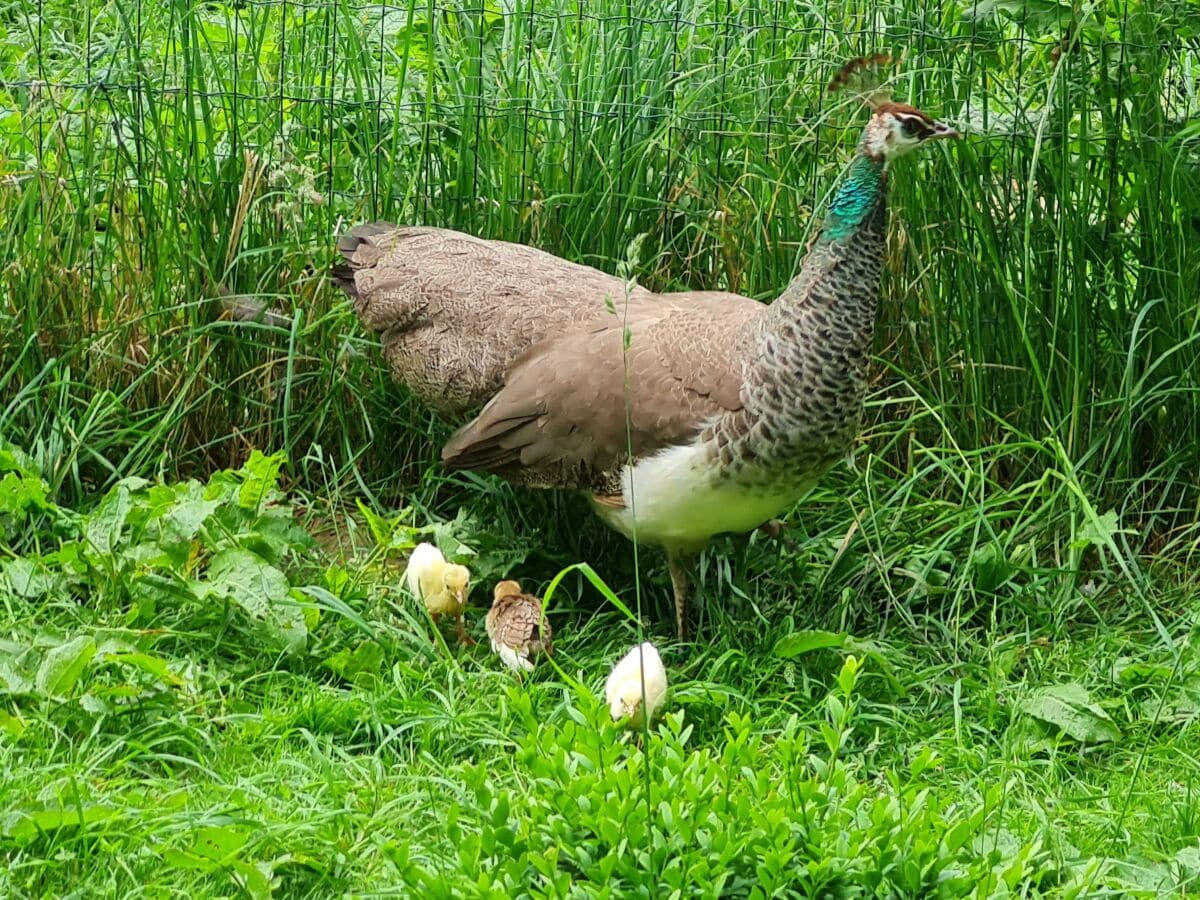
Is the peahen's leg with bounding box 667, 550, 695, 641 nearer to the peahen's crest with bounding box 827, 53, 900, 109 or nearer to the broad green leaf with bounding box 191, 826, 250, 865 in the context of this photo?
the peahen's crest with bounding box 827, 53, 900, 109

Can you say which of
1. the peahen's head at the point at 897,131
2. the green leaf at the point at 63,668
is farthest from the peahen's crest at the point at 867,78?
the green leaf at the point at 63,668

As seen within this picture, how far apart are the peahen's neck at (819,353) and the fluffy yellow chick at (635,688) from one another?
0.53 metres

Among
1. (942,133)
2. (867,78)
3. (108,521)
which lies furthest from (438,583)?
(867,78)

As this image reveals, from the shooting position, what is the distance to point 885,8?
4.15 m

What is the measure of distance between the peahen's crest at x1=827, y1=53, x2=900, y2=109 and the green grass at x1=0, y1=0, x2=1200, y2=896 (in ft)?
0.51

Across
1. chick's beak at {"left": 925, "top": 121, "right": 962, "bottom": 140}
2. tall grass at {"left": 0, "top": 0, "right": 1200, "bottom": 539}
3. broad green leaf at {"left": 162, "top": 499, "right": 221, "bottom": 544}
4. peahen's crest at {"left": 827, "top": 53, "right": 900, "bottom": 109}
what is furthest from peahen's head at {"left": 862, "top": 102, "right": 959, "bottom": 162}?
broad green leaf at {"left": 162, "top": 499, "right": 221, "bottom": 544}

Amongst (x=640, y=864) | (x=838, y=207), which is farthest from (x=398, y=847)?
(x=838, y=207)

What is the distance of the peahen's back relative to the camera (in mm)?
3809

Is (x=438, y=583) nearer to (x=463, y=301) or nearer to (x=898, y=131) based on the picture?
(x=463, y=301)

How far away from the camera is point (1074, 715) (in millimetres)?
3186

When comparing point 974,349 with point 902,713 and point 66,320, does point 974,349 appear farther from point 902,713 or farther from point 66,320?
point 66,320

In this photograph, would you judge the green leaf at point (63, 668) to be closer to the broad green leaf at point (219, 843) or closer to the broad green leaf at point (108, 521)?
the broad green leaf at point (108, 521)

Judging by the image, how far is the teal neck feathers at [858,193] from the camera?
3.44 m

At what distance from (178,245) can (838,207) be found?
178 cm
